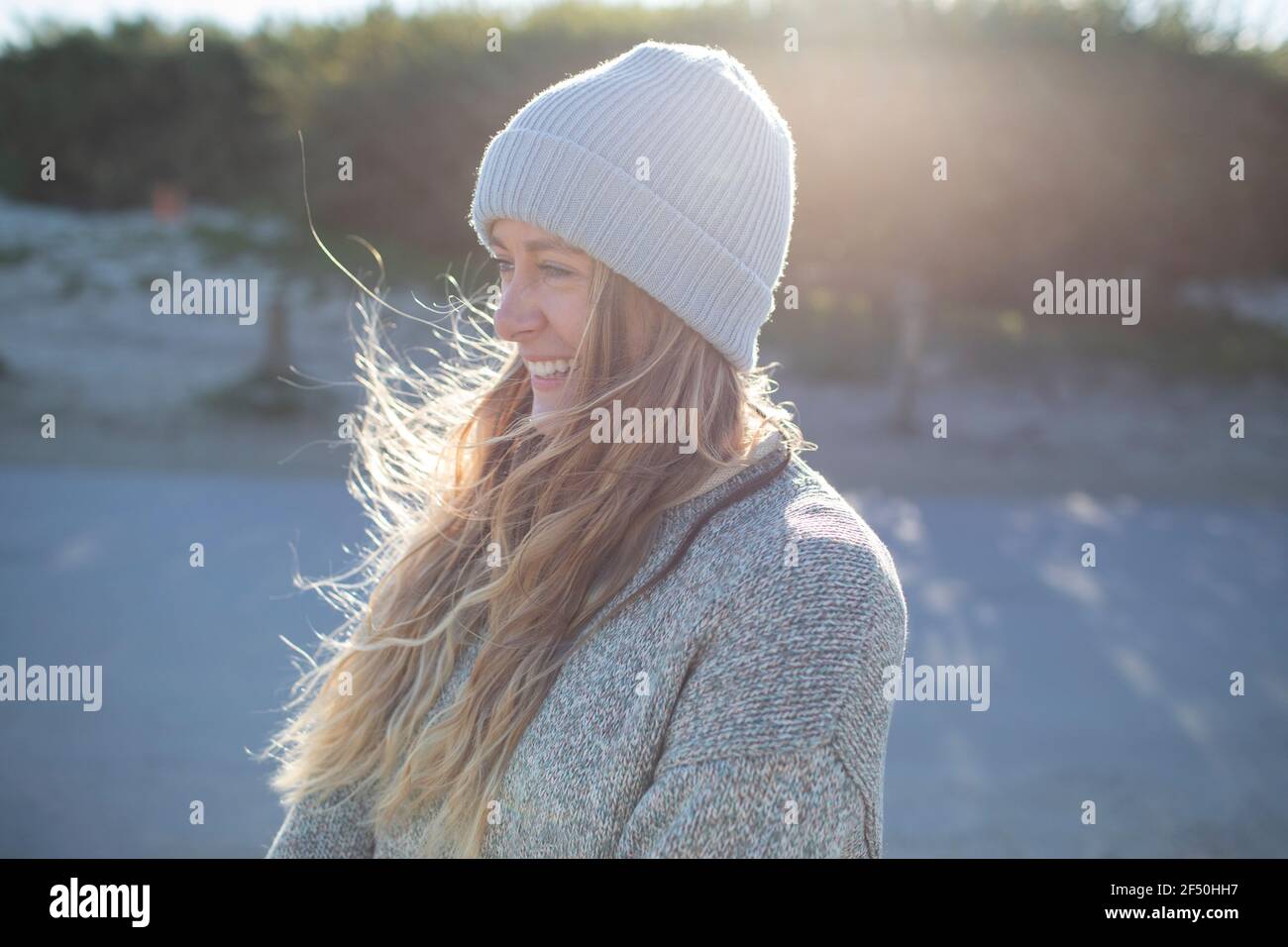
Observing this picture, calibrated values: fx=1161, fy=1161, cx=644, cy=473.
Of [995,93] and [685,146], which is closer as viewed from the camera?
[685,146]

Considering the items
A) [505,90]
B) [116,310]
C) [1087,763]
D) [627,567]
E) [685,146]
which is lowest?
[1087,763]

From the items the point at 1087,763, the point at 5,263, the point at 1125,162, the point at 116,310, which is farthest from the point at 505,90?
the point at 1087,763

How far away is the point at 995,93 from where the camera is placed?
1259 centimetres

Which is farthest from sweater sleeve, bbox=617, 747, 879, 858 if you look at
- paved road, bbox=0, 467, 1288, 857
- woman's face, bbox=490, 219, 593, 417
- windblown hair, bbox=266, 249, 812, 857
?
paved road, bbox=0, 467, 1288, 857

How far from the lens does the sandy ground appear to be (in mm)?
4027

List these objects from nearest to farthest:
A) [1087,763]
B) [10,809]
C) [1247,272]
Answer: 1. [10,809]
2. [1087,763]
3. [1247,272]

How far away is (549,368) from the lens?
186cm

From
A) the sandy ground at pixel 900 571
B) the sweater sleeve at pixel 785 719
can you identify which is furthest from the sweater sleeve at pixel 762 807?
the sandy ground at pixel 900 571

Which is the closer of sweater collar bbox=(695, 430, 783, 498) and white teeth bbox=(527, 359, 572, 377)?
sweater collar bbox=(695, 430, 783, 498)

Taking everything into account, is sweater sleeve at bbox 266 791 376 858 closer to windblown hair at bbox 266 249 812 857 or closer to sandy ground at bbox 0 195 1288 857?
windblown hair at bbox 266 249 812 857

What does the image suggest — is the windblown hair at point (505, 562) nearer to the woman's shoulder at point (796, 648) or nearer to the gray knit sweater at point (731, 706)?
the gray knit sweater at point (731, 706)

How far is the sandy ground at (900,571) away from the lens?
403 cm

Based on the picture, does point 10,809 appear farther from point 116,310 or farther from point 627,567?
point 116,310

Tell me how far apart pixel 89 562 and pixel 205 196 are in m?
11.5
